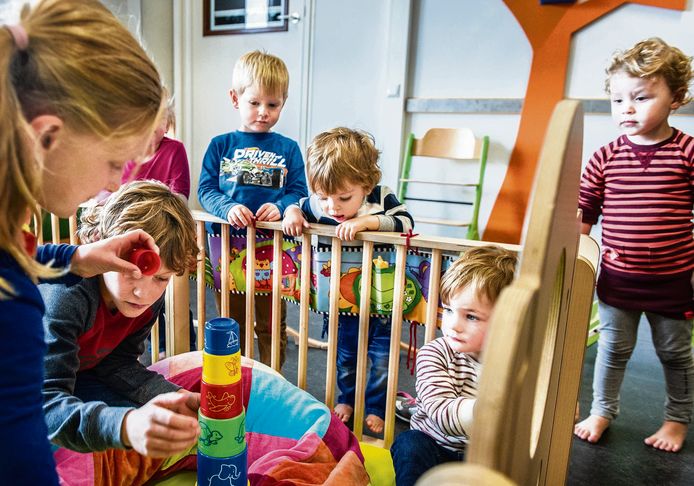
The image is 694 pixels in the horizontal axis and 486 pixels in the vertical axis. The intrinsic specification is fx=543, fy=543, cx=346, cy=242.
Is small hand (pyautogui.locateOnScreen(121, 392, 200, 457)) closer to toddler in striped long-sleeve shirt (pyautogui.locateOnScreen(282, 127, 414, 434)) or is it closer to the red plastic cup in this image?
the red plastic cup

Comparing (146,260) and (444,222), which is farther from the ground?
(146,260)

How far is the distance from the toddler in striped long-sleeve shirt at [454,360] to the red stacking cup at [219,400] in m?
0.33

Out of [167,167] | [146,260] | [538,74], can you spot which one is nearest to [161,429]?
[146,260]

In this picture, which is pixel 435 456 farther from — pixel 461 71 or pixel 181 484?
pixel 461 71

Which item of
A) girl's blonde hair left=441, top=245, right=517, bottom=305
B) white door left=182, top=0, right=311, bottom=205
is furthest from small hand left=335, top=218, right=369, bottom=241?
white door left=182, top=0, right=311, bottom=205

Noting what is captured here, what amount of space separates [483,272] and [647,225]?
77 centimetres

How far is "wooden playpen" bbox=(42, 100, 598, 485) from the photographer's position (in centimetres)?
32

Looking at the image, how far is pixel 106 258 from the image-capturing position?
84 centimetres

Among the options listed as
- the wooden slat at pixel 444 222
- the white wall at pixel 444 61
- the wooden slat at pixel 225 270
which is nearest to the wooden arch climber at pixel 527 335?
the wooden slat at pixel 225 270

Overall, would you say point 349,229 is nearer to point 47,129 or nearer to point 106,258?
point 106,258

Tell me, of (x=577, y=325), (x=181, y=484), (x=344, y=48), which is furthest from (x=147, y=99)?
(x=344, y=48)

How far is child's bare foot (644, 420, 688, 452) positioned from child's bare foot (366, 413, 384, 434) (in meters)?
0.78

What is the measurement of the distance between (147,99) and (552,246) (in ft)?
1.38

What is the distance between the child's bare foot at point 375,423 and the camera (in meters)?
1.31
